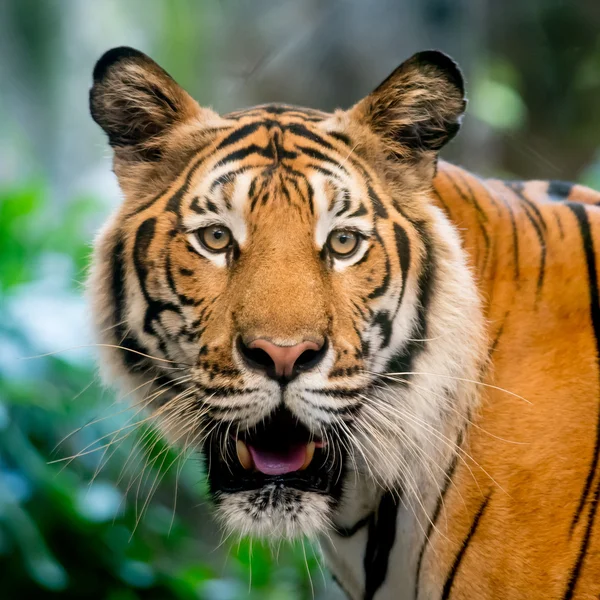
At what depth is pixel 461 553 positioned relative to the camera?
108 centimetres

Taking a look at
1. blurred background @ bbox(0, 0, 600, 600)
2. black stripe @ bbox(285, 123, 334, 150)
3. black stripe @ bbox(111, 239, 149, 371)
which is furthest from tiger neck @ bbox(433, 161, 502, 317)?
blurred background @ bbox(0, 0, 600, 600)

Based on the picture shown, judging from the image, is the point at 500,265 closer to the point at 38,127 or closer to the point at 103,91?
the point at 103,91

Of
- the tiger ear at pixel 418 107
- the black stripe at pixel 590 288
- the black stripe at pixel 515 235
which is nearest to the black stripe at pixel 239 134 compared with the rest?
the tiger ear at pixel 418 107

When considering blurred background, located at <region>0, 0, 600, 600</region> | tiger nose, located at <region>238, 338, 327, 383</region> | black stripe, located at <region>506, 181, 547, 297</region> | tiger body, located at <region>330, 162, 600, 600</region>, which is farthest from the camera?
blurred background, located at <region>0, 0, 600, 600</region>

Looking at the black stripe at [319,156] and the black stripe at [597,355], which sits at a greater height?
the black stripe at [319,156]

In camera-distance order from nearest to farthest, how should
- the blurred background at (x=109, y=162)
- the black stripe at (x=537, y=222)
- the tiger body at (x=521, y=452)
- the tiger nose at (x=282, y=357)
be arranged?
the tiger nose at (x=282, y=357) → the tiger body at (x=521, y=452) → the black stripe at (x=537, y=222) → the blurred background at (x=109, y=162)

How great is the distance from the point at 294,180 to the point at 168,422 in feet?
1.32

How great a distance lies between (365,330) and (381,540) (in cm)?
35

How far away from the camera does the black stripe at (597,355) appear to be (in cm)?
103

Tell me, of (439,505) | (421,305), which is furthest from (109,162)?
(439,505)

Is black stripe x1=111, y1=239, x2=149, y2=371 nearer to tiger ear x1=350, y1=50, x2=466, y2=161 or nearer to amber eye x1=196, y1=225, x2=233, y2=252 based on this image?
amber eye x1=196, y1=225, x2=233, y2=252

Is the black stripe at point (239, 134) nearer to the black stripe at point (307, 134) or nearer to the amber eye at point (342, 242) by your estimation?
the black stripe at point (307, 134)

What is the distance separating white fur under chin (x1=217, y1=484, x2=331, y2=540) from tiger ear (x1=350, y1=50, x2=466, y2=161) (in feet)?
1.67

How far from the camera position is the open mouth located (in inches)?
41.3
